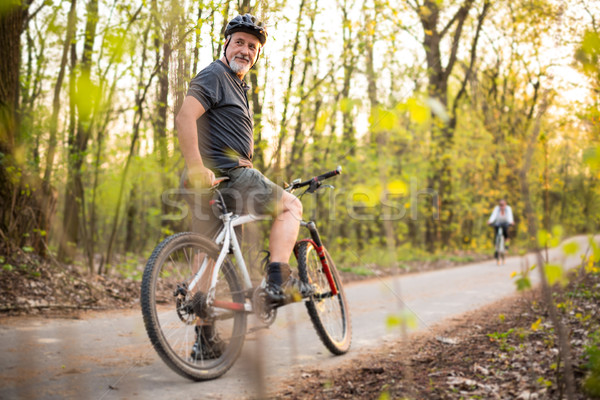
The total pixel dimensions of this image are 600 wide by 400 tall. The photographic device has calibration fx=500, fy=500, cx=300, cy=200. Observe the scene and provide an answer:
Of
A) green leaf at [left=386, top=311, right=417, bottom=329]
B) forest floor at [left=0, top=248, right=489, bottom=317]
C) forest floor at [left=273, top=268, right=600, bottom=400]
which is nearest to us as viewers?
green leaf at [left=386, top=311, right=417, bottom=329]

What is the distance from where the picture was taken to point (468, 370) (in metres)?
3.07

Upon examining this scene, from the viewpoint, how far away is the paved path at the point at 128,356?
2646 millimetres

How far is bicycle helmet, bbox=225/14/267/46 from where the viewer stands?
9.96 ft

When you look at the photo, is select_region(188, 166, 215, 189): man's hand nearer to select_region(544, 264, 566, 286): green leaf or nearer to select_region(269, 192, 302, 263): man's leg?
select_region(269, 192, 302, 263): man's leg

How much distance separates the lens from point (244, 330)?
3.28 m

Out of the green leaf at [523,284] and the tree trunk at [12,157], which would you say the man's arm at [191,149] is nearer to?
the green leaf at [523,284]

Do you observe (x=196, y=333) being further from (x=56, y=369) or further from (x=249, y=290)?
(x=56, y=369)

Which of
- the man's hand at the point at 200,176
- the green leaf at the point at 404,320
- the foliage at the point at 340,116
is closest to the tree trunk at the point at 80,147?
the foliage at the point at 340,116

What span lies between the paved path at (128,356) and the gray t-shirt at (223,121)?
1.04m

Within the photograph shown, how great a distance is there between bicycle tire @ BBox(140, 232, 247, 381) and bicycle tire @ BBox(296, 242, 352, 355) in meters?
0.55

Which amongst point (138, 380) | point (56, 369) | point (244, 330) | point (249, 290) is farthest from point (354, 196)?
point (56, 369)

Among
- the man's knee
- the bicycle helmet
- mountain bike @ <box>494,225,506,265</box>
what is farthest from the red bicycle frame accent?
mountain bike @ <box>494,225,506,265</box>

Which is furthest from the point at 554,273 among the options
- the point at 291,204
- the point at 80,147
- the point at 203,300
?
the point at 80,147

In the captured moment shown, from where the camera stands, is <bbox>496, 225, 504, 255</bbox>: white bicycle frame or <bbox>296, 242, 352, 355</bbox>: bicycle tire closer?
<bbox>296, 242, 352, 355</bbox>: bicycle tire
